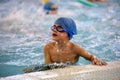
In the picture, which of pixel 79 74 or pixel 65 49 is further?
pixel 65 49

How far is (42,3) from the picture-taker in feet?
17.1

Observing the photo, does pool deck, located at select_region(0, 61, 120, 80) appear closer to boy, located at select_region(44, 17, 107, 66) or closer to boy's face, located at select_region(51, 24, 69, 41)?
boy, located at select_region(44, 17, 107, 66)

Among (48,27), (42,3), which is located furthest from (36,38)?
(42,3)

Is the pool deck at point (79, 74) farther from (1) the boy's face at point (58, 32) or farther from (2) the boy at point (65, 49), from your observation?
(1) the boy's face at point (58, 32)

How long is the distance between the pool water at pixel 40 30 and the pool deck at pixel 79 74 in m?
1.39

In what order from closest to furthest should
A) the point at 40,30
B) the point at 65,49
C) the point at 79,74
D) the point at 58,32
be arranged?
the point at 79,74
the point at 58,32
the point at 65,49
the point at 40,30

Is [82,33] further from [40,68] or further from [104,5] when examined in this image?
[40,68]

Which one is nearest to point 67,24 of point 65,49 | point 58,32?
point 58,32

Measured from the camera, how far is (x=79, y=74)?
350 centimetres

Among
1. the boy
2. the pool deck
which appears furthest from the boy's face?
the pool deck

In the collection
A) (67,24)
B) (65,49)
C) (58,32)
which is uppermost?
(67,24)

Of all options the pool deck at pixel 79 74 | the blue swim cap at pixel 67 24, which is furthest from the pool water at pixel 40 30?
the pool deck at pixel 79 74

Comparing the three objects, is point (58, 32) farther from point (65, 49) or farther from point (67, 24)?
point (65, 49)

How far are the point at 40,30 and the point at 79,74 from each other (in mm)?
2069
